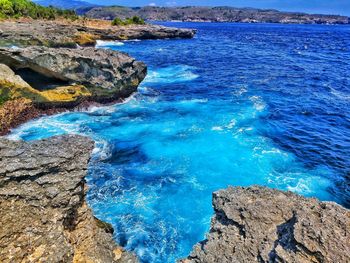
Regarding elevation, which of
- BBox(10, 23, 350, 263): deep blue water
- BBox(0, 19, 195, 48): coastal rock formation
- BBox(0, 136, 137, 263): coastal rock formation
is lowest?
BBox(0, 19, 195, 48): coastal rock formation

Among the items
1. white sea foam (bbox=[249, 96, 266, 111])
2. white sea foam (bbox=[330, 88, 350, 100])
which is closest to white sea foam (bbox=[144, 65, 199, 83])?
white sea foam (bbox=[249, 96, 266, 111])

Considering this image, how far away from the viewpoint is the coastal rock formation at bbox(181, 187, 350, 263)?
9305mm

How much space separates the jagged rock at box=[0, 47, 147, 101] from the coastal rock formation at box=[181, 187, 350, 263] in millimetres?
28019

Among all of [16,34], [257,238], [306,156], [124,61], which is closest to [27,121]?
[124,61]

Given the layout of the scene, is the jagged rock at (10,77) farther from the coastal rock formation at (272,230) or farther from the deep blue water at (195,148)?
the coastal rock formation at (272,230)

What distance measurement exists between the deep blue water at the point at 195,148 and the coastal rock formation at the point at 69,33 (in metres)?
30.3

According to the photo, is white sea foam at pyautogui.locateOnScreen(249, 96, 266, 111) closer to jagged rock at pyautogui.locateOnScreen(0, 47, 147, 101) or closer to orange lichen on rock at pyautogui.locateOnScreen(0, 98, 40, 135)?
jagged rock at pyautogui.locateOnScreen(0, 47, 147, 101)

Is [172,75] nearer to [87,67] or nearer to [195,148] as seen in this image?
[87,67]

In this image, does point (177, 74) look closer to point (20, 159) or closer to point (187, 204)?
point (187, 204)

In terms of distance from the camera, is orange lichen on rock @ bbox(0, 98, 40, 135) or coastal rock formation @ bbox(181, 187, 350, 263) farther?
orange lichen on rock @ bbox(0, 98, 40, 135)

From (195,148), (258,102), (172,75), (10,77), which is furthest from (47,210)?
(172,75)

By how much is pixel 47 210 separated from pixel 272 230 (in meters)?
8.20

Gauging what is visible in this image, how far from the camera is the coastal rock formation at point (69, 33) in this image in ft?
229

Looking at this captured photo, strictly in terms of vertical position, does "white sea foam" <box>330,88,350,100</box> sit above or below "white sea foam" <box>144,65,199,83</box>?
above
